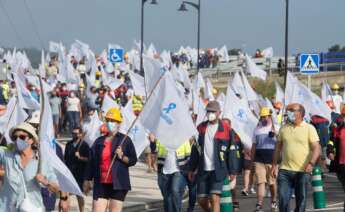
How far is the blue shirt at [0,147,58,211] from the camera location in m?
9.85

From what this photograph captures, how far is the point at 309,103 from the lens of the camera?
72.7ft

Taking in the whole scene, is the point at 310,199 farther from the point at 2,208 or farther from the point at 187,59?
the point at 187,59

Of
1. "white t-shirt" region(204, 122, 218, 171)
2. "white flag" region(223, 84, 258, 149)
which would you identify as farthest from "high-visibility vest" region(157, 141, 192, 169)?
"white flag" region(223, 84, 258, 149)

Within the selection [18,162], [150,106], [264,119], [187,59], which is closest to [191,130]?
[150,106]

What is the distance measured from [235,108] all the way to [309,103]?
7.42 ft

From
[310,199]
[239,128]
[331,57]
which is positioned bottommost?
[310,199]

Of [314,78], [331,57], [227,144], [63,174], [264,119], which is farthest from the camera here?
[331,57]

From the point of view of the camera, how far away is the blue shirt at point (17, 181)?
32.3ft

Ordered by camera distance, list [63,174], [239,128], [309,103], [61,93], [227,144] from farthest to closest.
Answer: [61,93] < [309,103] < [239,128] < [227,144] < [63,174]

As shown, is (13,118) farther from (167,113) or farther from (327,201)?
(327,201)

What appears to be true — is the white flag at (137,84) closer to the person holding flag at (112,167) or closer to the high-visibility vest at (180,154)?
the high-visibility vest at (180,154)

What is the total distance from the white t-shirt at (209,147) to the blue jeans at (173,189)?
81 centimetres

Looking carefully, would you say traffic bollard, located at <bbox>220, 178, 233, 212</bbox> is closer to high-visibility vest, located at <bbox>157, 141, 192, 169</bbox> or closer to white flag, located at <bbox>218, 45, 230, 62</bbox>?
high-visibility vest, located at <bbox>157, 141, 192, 169</bbox>

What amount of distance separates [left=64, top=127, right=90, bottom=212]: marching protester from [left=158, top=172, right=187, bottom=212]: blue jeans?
1717mm
